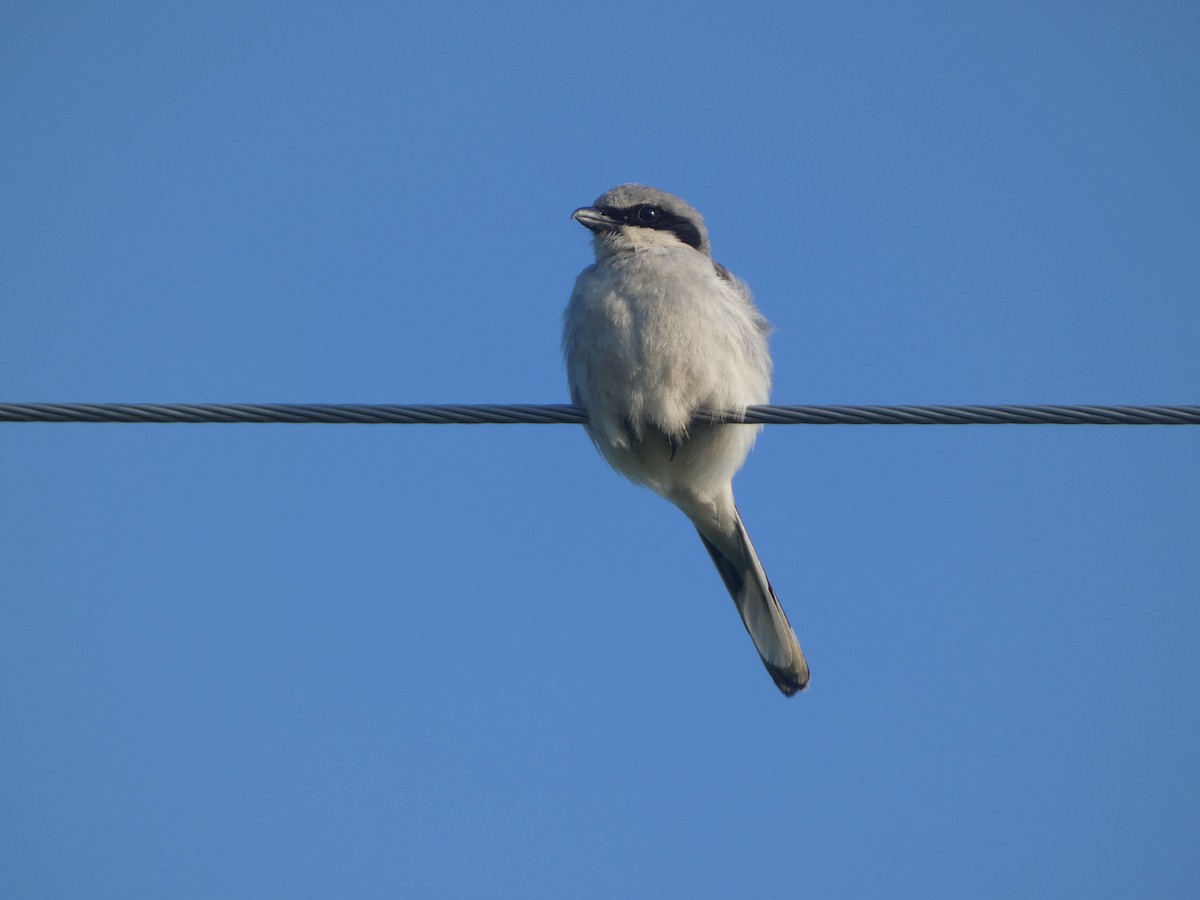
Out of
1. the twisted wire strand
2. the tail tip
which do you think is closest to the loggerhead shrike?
the tail tip

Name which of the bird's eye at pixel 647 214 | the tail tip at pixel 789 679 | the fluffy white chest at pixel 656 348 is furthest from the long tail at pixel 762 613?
the bird's eye at pixel 647 214

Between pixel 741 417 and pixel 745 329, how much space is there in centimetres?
76

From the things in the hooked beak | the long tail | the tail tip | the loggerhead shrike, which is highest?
the hooked beak

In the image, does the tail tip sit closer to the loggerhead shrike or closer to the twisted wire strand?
the loggerhead shrike

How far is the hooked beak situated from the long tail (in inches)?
63.4

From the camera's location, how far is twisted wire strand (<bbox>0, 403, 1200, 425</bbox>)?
364 centimetres

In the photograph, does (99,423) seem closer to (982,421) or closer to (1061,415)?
(982,421)

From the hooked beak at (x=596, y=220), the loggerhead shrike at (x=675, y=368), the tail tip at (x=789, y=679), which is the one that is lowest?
the tail tip at (x=789, y=679)

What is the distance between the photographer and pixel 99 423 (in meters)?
3.64

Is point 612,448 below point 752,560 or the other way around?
the other way around

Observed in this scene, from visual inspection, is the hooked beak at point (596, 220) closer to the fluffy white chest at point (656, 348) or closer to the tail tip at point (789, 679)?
the fluffy white chest at point (656, 348)

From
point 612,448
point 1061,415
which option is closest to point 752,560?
point 612,448

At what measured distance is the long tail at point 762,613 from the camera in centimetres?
584

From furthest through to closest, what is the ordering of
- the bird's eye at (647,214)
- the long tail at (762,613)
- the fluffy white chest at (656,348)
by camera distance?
the bird's eye at (647,214), the long tail at (762,613), the fluffy white chest at (656,348)
